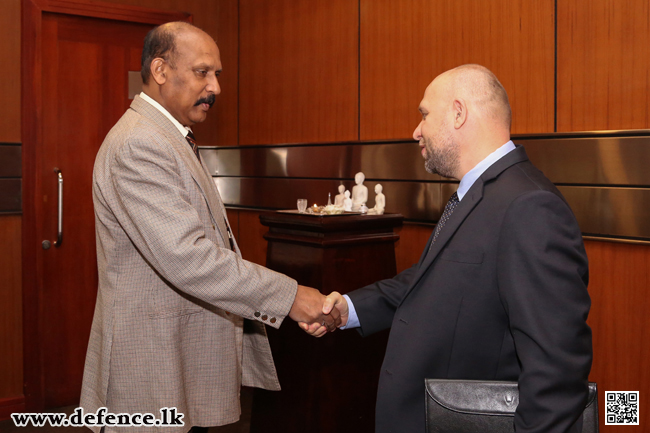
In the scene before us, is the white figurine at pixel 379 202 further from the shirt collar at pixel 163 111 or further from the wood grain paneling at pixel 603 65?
the shirt collar at pixel 163 111

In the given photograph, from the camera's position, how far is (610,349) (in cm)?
256

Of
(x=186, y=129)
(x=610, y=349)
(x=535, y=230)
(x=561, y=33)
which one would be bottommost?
(x=610, y=349)

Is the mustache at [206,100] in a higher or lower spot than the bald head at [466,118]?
higher

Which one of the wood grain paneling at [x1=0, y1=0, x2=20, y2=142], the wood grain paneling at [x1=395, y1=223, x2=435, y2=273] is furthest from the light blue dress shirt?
the wood grain paneling at [x1=0, y1=0, x2=20, y2=142]

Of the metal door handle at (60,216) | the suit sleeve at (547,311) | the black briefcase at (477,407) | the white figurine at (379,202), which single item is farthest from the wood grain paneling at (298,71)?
the black briefcase at (477,407)

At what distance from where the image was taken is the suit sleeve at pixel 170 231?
1.92 meters

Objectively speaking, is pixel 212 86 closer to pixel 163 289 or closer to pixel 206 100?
pixel 206 100

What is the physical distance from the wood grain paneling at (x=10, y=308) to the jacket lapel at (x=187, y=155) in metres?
2.38

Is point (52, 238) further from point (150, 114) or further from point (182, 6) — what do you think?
point (150, 114)

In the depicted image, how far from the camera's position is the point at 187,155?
211cm

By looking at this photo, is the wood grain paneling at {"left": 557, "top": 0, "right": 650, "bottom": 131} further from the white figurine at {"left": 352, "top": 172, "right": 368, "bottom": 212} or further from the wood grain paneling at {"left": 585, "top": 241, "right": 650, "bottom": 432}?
the white figurine at {"left": 352, "top": 172, "right": 368, "bottom": 212}

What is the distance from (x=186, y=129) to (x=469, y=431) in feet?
4.79

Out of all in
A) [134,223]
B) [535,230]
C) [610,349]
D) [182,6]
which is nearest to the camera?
[535,230]

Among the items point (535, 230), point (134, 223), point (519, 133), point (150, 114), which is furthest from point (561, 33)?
point (134, 223)
